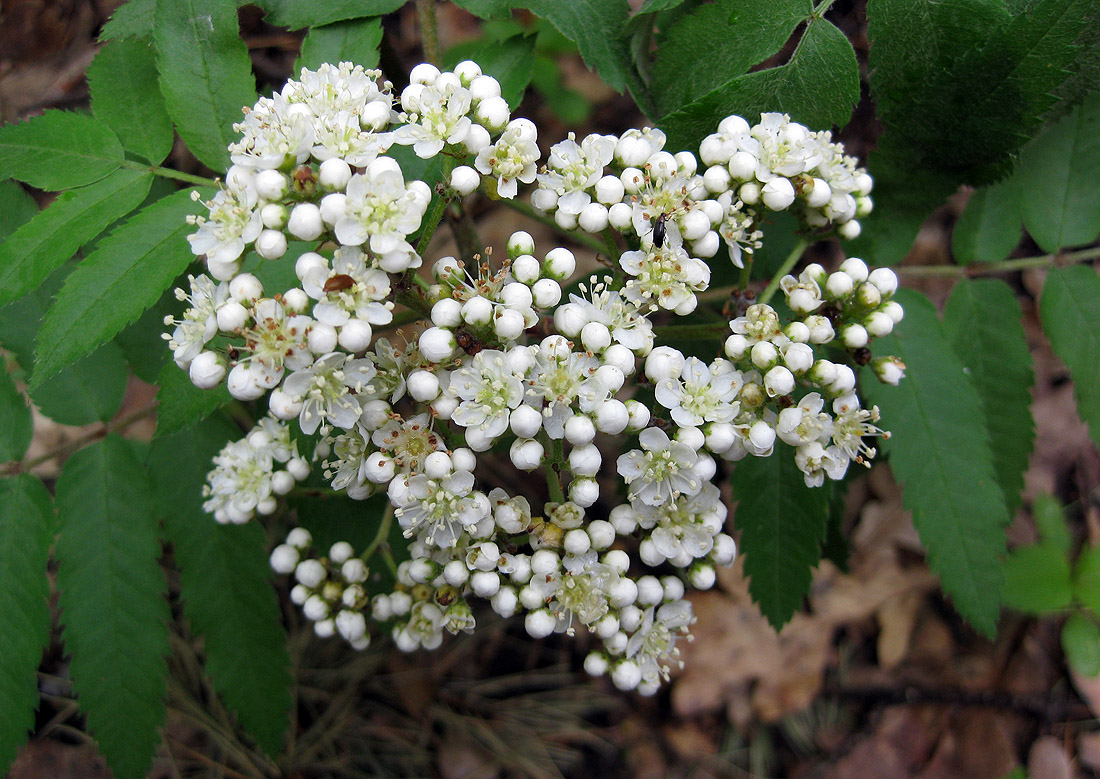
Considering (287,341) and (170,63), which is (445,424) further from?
(170,63)

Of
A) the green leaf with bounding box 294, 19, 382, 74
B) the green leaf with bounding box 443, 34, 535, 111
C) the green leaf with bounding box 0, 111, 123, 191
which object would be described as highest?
the green leaf with bounding box 294, 19, 382, 74

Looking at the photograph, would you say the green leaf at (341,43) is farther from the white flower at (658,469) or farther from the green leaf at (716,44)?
the white flower at (658,469)

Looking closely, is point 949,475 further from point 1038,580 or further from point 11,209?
point 11,209

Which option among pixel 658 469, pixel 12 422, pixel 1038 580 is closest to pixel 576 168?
pixel 658 469

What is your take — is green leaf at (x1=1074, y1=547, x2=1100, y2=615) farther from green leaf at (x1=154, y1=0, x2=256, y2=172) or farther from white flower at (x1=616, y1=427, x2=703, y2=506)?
green leaf at (x1=154, y1=0, x2=256, y2=172)

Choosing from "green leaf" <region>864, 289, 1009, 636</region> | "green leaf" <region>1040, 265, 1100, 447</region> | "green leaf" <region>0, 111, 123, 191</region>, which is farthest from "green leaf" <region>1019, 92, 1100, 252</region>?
"green leaf" <region>0, 111, 123, 191</region>

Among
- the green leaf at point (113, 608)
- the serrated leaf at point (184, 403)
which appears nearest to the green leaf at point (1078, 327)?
the serrated leaf at point (184, 403)

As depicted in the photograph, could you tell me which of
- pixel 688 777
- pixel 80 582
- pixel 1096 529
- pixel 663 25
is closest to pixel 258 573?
pixel 80 582
